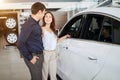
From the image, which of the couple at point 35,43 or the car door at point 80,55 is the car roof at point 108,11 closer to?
the car door at point 80,55

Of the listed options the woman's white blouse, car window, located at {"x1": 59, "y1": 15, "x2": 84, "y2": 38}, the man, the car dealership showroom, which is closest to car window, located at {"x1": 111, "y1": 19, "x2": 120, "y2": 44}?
the car dealership showroom

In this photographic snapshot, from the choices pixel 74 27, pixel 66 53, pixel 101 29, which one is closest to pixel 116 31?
pixel 101 29

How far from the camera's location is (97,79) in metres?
3.74

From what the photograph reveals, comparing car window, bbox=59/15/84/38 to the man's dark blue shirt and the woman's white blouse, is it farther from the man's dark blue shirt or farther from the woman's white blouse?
the man's dark blue shirt

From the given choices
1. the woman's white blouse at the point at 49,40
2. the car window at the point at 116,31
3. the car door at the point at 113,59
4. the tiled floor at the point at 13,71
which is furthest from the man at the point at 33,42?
the tiled floor at the point at 13,71

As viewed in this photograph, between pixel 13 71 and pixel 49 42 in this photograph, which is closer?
pixel 49 42

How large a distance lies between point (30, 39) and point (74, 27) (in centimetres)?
128

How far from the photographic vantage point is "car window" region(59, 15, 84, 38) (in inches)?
197

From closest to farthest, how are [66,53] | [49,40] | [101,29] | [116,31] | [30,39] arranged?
[116,31] → [101,29] → [30,39] → [49,40] → [66,53]

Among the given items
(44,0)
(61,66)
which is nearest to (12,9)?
(44,0)

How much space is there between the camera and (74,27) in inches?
213

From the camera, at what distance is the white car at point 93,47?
351 cm

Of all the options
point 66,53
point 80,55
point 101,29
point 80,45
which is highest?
point 101,29

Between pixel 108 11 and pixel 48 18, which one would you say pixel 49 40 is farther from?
pixel 108 11
